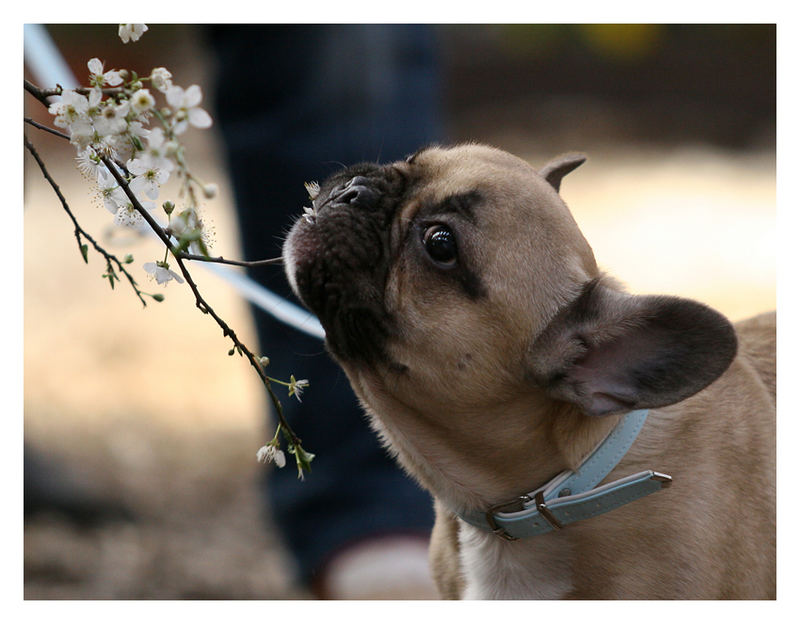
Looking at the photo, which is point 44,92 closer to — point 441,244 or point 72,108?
point 72,108

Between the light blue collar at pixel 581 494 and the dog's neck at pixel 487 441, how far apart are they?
0.07ft

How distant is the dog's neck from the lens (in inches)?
70.3

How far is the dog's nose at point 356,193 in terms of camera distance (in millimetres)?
1830

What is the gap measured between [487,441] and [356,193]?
610 millimetres

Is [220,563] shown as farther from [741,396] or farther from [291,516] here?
[741,396]

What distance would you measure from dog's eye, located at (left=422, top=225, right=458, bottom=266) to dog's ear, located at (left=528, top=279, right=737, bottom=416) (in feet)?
0.82

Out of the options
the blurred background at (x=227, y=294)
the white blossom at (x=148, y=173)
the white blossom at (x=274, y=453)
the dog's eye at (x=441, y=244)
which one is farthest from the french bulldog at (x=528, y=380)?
the blurred background at (x=227, y=294)

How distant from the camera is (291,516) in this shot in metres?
3.07

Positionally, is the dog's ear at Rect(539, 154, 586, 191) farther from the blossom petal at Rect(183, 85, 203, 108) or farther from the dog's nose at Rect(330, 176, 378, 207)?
the blossom petal at Rect(183, 85, 203, 108)

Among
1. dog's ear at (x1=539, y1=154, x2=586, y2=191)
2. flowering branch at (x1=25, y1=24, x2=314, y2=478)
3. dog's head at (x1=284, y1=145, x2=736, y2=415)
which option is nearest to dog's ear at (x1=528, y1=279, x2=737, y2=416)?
dog's head at (x1=284, y1=145, x2=736, y2=415)

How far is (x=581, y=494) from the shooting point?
1.74m

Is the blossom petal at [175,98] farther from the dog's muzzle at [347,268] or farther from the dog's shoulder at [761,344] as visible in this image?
the dog's shoulder at [761,344]

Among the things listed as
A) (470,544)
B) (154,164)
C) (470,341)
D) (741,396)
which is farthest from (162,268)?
(741,396)
